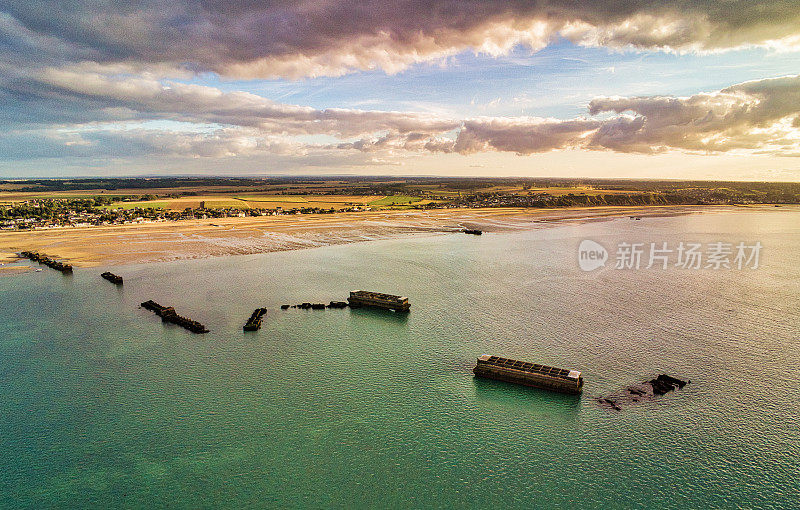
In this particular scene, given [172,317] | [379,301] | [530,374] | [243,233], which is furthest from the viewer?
[243,233]

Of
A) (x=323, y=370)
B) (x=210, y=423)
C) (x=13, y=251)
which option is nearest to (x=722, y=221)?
(x=323, y=370)

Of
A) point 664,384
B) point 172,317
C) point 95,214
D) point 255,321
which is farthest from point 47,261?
point 664,384

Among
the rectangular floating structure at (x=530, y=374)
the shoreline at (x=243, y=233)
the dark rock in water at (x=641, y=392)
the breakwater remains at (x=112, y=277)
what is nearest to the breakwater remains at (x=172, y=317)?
the breakwater remains at (x=112, y=277)

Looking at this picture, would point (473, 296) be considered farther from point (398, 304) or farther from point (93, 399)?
point (93, 399)
